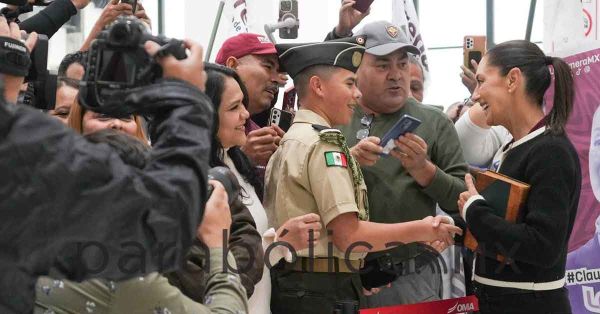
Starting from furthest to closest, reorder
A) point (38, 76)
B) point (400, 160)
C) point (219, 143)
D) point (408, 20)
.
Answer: point (408, 20)
point (400, 160)
point (219, 143)
point (38, 76)

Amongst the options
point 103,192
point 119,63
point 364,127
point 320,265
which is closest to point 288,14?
point 364,127

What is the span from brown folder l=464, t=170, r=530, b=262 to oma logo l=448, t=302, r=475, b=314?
21 cm

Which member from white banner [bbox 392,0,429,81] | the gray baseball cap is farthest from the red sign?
white banner [bbox 392,0,429,81]

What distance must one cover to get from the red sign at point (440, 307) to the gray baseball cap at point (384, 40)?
1.06 meters

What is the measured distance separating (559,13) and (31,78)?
2.67m

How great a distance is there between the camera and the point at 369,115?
3.54m

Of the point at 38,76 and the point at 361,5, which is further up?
the point at 361,5

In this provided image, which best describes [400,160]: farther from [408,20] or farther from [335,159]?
[408,20]

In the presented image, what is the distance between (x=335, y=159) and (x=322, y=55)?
47 centimetres

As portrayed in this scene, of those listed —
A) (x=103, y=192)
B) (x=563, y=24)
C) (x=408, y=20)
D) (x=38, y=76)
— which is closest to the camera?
(x=103, y=192)

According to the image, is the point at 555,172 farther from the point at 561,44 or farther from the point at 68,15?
the point at 68,15

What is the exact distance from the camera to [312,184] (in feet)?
9.30

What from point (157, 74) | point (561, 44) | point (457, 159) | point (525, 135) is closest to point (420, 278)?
point (457, 159)

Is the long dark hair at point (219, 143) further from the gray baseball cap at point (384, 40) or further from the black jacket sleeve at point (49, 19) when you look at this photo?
the black jacket sleeve at point (49, 19)
